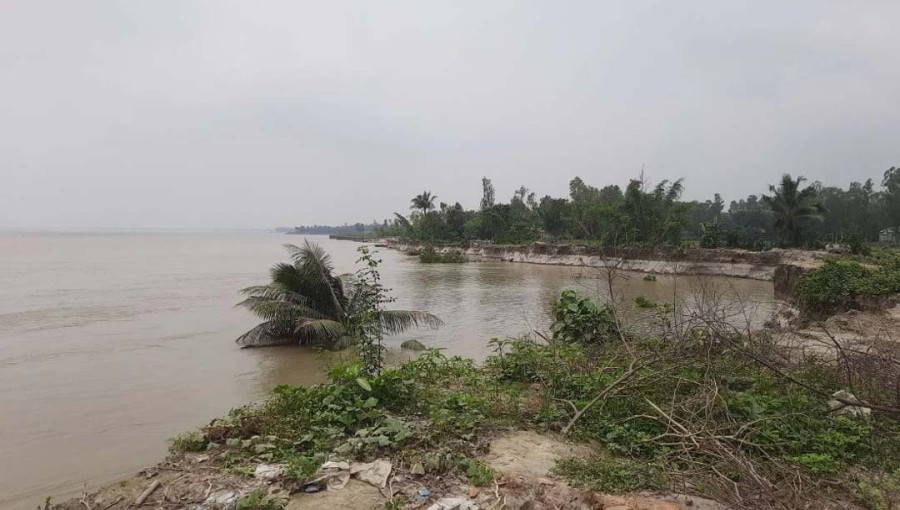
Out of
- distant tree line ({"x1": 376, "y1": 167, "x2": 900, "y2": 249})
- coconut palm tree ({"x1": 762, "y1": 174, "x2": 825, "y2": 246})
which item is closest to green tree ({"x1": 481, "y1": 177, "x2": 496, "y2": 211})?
distant tree line ({"x1": 376, "y1": 167, "x2": 900, "y2": 249})

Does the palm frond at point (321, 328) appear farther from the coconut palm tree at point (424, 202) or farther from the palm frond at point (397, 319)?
the coconut palm tree at point (424, 202)

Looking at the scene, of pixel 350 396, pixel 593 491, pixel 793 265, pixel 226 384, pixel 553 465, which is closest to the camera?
pixel 593 491

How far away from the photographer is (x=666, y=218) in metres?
41.0

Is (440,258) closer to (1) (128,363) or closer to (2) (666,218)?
(2) (666,218)

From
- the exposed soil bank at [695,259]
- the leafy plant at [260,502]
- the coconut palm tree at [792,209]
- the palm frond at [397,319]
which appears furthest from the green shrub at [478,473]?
the coconut palm tree at [792,209]

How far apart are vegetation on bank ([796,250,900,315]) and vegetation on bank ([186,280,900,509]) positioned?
9.15m

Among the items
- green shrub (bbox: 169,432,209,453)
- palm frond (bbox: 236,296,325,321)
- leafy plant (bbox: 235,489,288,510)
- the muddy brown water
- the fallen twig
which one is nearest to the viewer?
leafy plant (bbox: 235,489,288,510)

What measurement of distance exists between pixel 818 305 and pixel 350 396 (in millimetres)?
15053

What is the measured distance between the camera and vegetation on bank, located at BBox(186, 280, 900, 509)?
3.90 meters

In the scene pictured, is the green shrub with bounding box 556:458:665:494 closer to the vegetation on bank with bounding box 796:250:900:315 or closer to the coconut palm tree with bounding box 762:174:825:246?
the vegetation on bank with bounding box 796:250:900:315

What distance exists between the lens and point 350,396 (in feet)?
18.0

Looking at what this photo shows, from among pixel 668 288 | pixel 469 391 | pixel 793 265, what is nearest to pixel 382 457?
pixel 469 391

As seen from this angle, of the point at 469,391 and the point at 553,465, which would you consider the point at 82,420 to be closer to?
the point at 469,391

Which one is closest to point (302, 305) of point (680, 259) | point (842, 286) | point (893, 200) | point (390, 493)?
point (390, 493)
